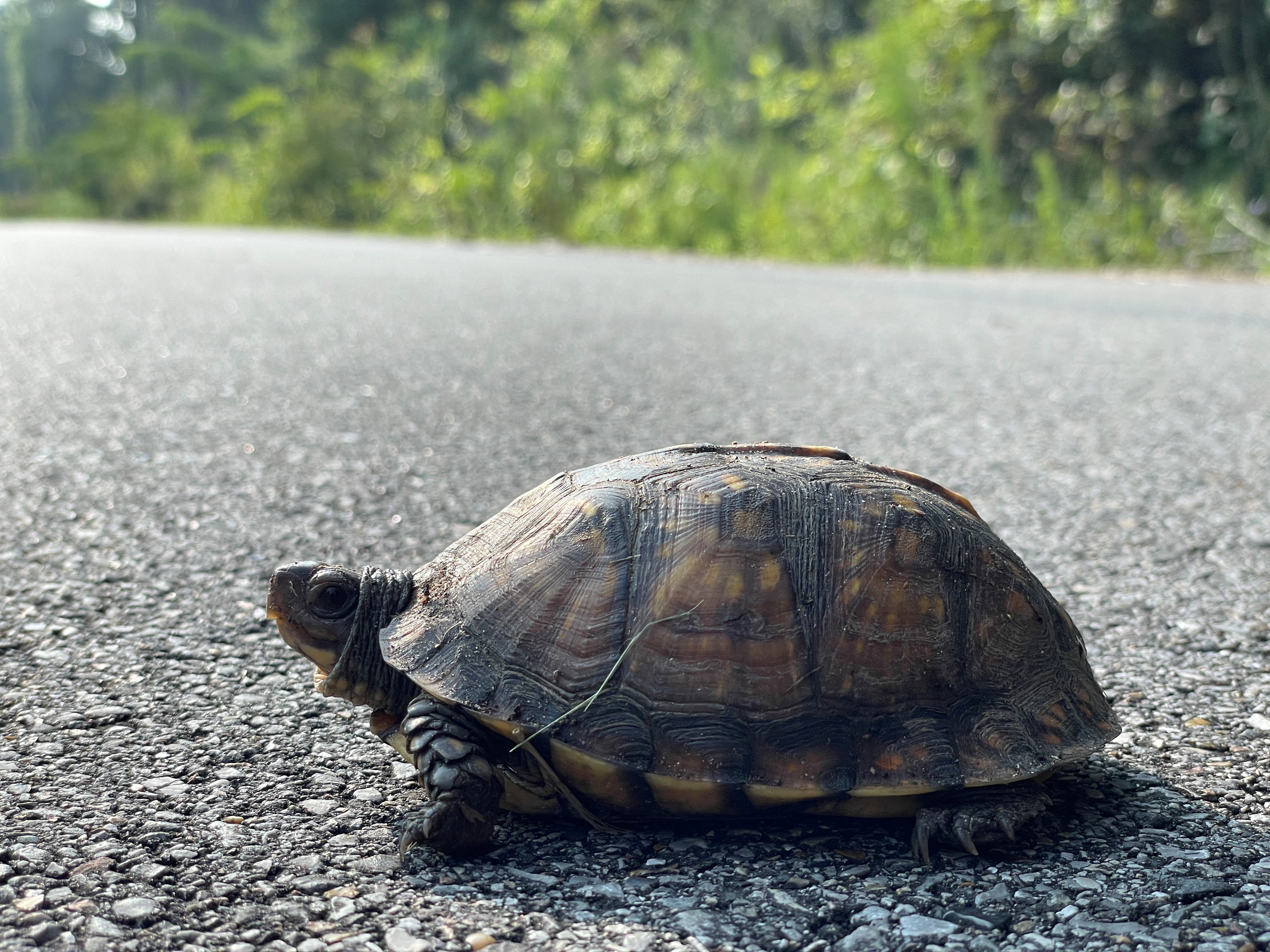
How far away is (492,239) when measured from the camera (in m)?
15.7

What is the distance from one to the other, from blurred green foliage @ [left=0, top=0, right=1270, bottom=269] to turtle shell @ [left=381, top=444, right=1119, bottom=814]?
28.3 ft

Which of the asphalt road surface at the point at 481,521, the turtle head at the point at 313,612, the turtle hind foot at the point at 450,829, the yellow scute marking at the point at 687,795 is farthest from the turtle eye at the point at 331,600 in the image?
the yellow scute marking at the point at 687,795

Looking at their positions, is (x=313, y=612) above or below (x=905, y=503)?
below

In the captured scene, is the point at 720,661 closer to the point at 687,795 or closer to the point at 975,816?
the point at 687,795

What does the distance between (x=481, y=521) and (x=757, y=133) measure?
559 inches

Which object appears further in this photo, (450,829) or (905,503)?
(905,503)

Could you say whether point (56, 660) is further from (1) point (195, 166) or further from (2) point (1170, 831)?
(1) point (195, 166)

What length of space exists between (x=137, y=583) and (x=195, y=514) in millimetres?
530

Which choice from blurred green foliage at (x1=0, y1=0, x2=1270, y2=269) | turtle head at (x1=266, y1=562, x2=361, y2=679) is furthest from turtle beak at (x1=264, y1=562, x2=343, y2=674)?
blurred green foliage at (x1=0, y1=0, x2=1270, y2=269)

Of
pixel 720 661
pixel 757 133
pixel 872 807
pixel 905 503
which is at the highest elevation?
pixel 757 133

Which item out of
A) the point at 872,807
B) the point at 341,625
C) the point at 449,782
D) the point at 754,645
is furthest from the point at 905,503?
the point at 341,625

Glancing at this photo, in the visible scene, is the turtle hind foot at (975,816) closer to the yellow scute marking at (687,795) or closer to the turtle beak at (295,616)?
the yellow scute marking at (687,795)

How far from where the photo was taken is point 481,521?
10.6ft

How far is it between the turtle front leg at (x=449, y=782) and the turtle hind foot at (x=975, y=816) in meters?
0.66
